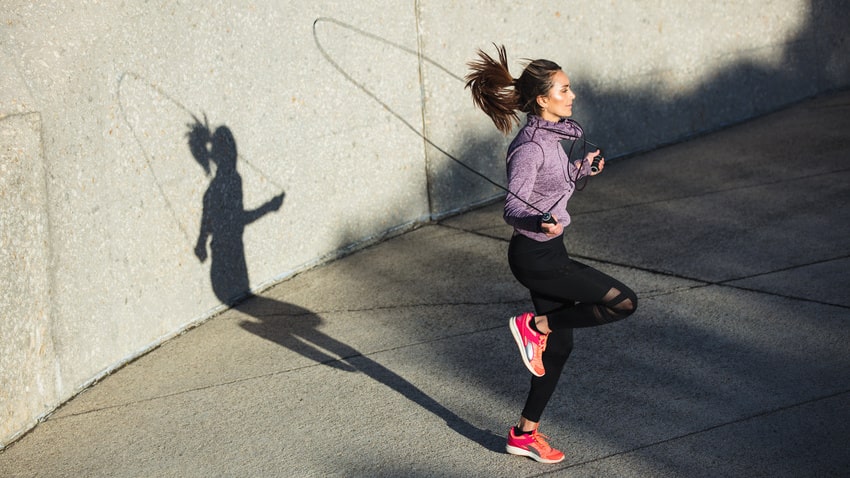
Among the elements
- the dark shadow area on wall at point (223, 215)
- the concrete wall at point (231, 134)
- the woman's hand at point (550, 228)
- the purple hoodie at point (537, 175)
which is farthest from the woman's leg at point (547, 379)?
the dark shadow area on wall at point (223, 215)

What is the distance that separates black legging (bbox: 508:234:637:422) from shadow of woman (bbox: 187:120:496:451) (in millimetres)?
1494

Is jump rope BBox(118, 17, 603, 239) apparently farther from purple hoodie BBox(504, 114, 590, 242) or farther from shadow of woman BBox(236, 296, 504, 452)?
shadow of woman BBox(236, 296, 504, 452)

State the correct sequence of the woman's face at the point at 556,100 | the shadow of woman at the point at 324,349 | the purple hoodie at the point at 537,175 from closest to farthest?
the purple hoodie at the point at 537,175 → the woman's face at the point at 556,100 → the shadow of woman at the point at 324,349

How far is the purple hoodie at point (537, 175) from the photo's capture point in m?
4.06

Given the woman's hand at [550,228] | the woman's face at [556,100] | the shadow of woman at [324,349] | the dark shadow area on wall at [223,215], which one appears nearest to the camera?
the woman's hand at [550,228]

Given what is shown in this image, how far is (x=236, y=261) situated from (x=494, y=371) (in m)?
2.13

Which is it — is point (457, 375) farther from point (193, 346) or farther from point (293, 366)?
point (193, 346)

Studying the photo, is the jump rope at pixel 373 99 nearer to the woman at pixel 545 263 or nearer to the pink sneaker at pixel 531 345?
the woman at pixel 545 263

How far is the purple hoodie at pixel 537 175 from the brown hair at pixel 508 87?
0.11 metres

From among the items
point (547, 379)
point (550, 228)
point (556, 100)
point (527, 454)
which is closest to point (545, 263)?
point (550, 228)

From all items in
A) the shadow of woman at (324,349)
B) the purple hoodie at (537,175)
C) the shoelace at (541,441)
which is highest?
the purple hoodie at (537,175)

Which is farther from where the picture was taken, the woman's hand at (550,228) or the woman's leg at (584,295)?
the woman's leg at (584,295)

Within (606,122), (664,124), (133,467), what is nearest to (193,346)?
(133,467)

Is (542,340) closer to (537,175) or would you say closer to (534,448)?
(534,448)
